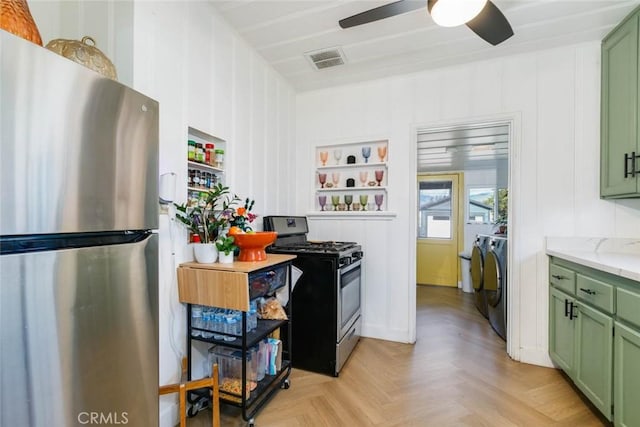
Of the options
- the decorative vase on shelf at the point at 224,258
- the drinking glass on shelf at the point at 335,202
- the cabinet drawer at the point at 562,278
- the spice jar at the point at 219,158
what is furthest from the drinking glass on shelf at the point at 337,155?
the cabinet drawer at the point at 562,278

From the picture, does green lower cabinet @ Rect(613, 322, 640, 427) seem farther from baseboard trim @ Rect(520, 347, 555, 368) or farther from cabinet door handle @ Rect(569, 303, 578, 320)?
baseboard trim @ Rect(520, 347, 555, 368)

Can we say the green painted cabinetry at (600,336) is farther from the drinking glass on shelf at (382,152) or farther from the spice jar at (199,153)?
the spice jar at (199,153)

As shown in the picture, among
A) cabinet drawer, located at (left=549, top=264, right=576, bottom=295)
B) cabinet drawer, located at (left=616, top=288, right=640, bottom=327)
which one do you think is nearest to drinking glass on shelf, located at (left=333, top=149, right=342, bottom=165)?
cabinet drawer, located at (left=549, top=264, right=576, bottom=295)

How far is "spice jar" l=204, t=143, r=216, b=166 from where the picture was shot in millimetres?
1944

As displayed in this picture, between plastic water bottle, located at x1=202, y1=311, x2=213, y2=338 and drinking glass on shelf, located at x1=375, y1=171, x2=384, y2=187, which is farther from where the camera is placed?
drinking glass on shelf, located at x1=375, y1=171, x2=384, y2=187

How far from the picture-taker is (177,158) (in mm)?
1691

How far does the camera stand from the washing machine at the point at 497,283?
276 cm

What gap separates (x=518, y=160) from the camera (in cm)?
247

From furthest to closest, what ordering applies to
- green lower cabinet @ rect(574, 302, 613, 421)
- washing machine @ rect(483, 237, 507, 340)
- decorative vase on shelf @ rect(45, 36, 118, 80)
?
washing machine @ rect(483, 237, 507, 340), green lower cabinet @ rect(574, 302, 613, 421), decorative vase on shelf @ rect(45, 36, 118, 80)

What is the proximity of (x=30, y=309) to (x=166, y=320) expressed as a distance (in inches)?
41.0

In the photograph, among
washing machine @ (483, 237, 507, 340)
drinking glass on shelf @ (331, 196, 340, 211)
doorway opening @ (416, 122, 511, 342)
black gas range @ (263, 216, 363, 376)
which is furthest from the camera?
doorway opening @ (416, 122, 511, 342)

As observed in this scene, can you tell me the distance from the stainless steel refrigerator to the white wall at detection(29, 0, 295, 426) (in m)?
0.69

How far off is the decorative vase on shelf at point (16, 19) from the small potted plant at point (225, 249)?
44.0 inches

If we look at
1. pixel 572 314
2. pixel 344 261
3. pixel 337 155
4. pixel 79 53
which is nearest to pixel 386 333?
pixel 344 261
